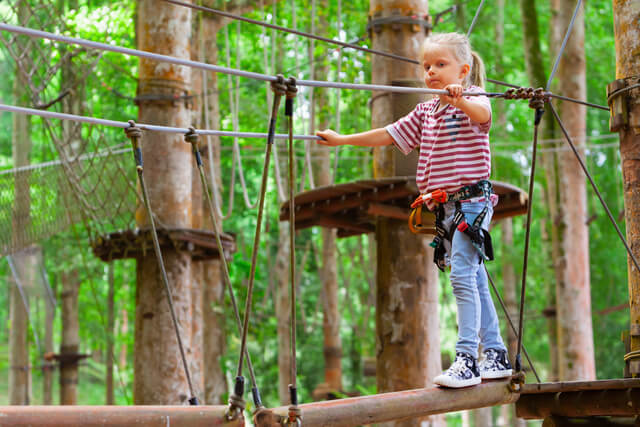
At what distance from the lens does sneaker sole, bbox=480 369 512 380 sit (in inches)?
106

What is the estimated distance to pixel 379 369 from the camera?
155 inches

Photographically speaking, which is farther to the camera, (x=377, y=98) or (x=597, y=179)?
(x=597, y=179)

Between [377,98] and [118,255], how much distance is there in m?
1.80

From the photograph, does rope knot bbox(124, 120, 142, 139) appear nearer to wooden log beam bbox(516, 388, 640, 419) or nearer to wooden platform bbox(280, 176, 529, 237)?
wooden platform bbox(280, 176, 529, 237)

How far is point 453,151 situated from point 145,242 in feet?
7.69

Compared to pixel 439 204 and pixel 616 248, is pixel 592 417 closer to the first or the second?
pixel 439 204

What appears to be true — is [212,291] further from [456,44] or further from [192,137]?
[456,44]

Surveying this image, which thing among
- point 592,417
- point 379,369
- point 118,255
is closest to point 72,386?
point 118,255

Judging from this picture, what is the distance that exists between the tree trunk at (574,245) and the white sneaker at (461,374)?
215 inches

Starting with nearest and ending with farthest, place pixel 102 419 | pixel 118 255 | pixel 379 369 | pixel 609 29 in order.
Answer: pixel 102 419 → pixel 379 369 → pixel 118 255 → pixel 609 29

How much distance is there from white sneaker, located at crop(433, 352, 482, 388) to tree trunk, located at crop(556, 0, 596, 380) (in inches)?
215

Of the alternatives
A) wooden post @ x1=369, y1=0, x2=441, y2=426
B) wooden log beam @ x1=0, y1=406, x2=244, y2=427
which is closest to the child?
wooden log beam @ x1=0, y1=406, x2=244, y2=427

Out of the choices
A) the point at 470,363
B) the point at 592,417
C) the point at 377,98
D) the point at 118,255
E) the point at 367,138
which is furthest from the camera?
the point at 118,255

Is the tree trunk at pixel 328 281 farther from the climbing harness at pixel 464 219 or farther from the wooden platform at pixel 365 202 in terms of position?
the climbing harness at pixel 464 219
